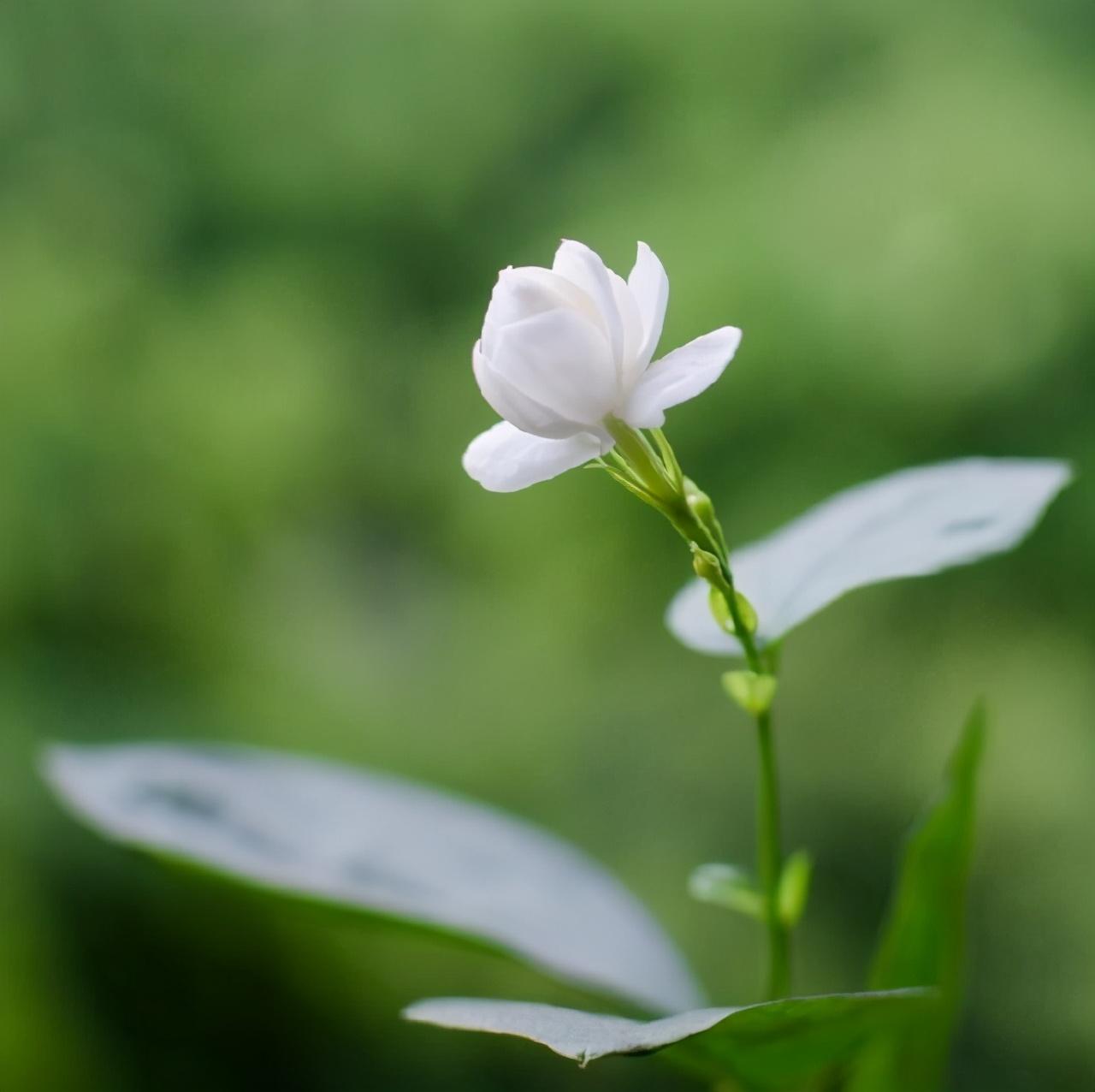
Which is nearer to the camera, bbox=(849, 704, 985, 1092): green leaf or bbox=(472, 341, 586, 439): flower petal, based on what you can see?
→ bbox=(472, 341, 586, 439): flower petal

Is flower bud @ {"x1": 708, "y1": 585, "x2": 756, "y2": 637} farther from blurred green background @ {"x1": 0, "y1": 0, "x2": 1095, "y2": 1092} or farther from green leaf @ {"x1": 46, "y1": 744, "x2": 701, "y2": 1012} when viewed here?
blurred green background @ {"x1": 0, "y1": 0, "x2": 1095, "y2": 1092}

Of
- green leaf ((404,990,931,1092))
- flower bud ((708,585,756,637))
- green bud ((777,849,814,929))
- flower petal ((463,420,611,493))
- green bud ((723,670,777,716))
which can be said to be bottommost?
green leaf ((404,990,931,1092))

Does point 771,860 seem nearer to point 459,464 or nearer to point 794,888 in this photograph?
point 794,888

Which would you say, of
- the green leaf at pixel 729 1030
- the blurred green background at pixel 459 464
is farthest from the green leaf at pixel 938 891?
the blurred green background at pixel 459 464

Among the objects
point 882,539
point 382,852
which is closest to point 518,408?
point 882,539

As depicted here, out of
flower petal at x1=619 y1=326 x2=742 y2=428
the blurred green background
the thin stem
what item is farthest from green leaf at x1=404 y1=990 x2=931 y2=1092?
the blurred green background
